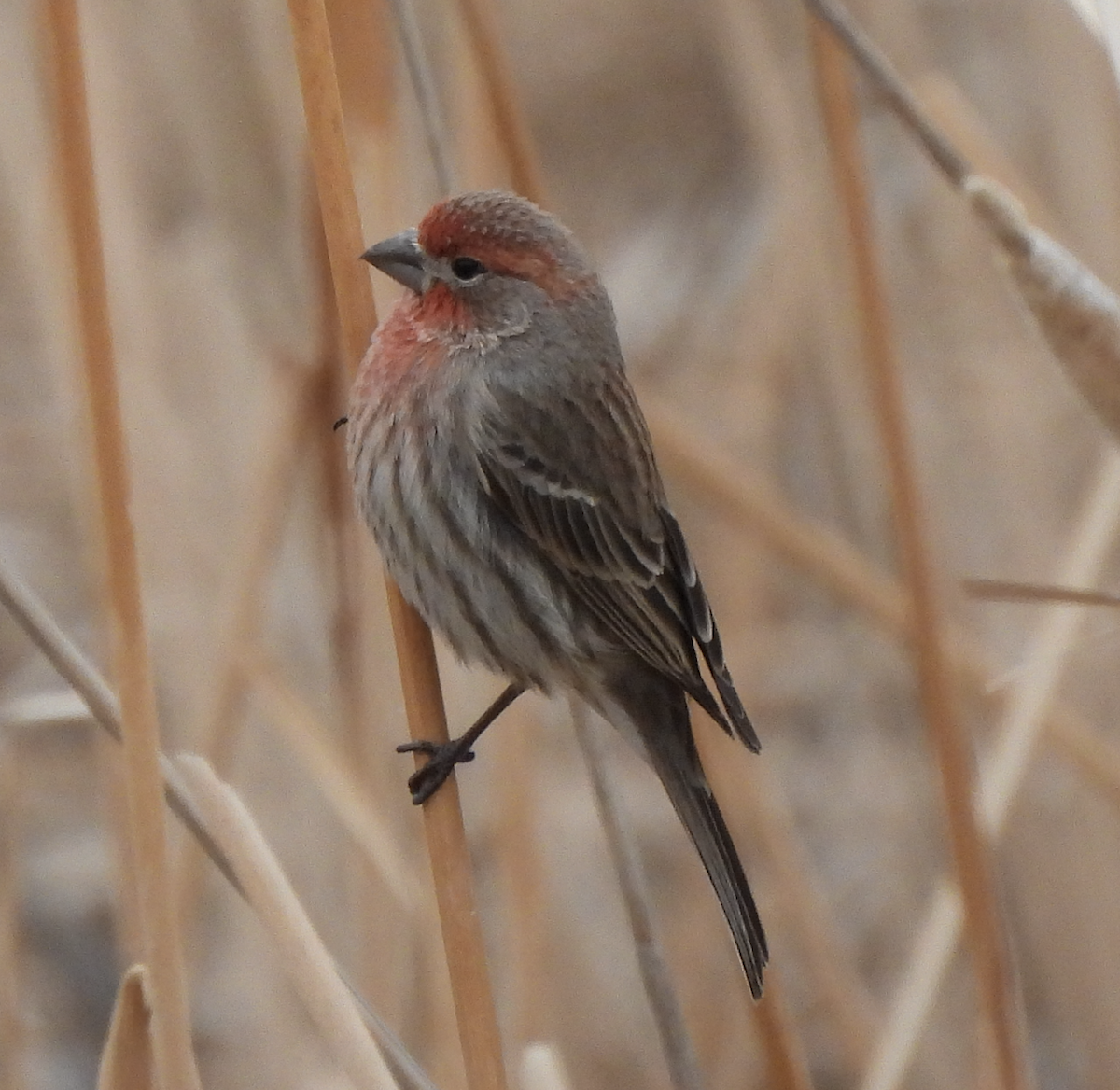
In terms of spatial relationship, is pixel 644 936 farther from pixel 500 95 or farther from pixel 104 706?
pixel 500 95

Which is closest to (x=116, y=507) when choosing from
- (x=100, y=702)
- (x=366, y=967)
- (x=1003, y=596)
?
(x=100, y=702)

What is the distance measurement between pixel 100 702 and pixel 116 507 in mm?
329

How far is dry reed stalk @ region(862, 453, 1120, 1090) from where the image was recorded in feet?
7.98

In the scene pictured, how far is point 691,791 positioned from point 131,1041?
1013mm

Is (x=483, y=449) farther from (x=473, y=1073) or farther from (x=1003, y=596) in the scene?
(x=473, y=1073)

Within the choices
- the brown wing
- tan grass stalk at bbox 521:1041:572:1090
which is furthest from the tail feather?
tan grass stalk at bbox 521:1041:572:1090

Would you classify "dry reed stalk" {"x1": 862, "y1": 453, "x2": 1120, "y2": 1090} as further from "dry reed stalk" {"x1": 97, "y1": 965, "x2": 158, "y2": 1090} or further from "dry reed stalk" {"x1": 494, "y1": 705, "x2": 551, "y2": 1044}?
"dry reed stalk" {"x1": 97, "y1": 965, "x2": 158, "y2": 1090}

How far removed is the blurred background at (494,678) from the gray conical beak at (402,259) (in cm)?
8

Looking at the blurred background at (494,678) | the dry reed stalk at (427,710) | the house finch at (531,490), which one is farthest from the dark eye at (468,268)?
the dry reed stalk at (427,710)

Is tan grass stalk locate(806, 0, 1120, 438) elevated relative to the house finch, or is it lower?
lower

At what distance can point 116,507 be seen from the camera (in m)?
1.57

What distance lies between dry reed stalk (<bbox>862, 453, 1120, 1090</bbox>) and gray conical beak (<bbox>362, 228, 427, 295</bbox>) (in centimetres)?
111

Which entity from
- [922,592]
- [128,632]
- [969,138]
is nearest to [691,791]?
[922,592]

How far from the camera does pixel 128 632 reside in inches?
62.1
